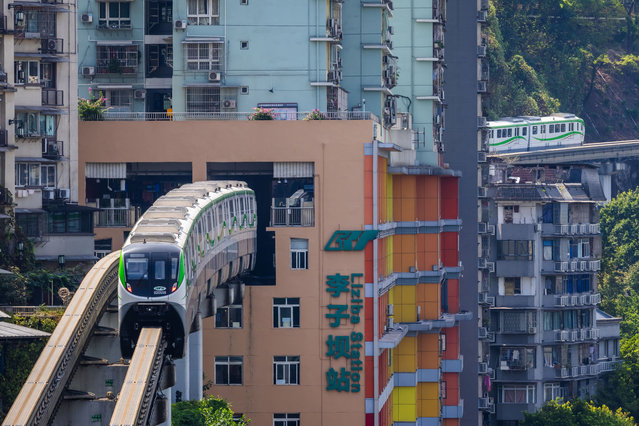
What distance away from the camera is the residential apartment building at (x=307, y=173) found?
7931 cm

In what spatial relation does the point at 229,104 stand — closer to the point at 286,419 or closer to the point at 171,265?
the point at 286,419

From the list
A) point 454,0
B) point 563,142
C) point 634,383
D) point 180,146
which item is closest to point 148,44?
point 180,146

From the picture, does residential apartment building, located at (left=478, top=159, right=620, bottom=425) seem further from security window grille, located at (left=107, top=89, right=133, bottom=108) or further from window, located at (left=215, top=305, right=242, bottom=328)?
window, located at (left=215, top=305, right=242, bottom=328)

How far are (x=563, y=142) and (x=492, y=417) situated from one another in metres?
62.7

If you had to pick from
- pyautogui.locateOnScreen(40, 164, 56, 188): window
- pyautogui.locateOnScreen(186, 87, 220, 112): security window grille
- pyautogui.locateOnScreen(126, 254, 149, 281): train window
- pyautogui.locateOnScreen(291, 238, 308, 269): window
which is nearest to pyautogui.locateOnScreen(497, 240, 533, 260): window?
pyautogui.locateOnScreen(186, 87, 220, 112): security window grille

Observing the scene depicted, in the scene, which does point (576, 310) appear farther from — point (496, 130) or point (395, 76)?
point (496, 130)

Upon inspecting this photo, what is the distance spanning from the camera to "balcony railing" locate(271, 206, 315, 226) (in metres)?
80.4

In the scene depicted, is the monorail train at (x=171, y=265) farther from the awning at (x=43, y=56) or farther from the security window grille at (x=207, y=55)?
the security window grille at (x=207, y=55)

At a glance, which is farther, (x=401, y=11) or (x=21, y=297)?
(x=401, y=11)

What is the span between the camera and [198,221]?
63.2 metres

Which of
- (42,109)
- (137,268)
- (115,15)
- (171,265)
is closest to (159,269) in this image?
(171,265)

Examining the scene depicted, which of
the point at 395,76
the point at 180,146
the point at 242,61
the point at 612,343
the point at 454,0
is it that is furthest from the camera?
the point at 612,343

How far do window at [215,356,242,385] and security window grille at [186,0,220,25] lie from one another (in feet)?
63.9

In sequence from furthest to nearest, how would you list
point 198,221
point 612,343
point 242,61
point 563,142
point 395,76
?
point 563,142 → point 612,343 → point 395,76 → point 242,61 → point 198,221
